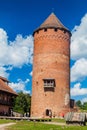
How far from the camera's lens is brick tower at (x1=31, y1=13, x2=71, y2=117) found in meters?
54.6

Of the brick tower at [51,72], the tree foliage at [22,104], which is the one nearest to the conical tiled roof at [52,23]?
the brick tower at [51,72]

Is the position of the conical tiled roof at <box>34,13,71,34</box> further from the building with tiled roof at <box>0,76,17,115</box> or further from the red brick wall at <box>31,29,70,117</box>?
the building with tiled roof at <box>0,76,17,115</box>

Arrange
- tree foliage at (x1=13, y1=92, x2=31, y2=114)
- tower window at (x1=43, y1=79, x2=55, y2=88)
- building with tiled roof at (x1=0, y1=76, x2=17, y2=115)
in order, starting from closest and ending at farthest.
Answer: tower window at (x1=43, y1=79, x2=55, y2=88), tree foliage at (x1=13, y1=92, x2=31, y2=114), building with tiled roof at (x1=0, y1=76, x2=17, y2=115)

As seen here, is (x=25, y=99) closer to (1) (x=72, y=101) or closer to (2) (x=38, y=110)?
(2) (x=38, y=110)

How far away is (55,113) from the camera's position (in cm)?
5441

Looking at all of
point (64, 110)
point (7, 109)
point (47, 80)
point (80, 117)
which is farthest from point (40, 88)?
point (80, 117)

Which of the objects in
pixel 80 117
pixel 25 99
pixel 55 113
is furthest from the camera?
pixel 25 99

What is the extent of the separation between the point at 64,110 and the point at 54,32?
1434 centimetres

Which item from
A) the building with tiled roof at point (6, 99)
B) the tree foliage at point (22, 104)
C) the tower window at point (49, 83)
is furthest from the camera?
the building with tiled roof at point (6, 99)

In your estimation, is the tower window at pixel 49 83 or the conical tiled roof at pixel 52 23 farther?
the conical tiled roof at pixel 52 23

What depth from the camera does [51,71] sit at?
182 feet

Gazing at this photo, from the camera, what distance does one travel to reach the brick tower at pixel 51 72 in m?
54.6

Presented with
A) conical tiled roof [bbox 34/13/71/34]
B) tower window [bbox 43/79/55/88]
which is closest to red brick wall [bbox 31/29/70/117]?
tower window [bbox 43/79/55/88]

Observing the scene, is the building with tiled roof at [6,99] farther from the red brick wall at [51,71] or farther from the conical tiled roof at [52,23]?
the conical tiled roof at [52,23]
